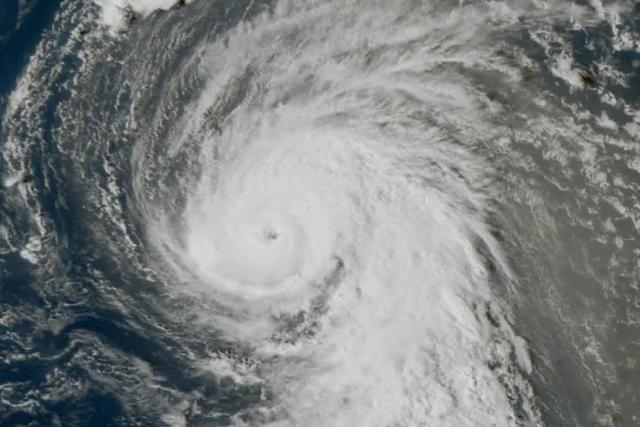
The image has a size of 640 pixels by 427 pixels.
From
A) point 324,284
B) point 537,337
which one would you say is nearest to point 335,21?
point 324,284

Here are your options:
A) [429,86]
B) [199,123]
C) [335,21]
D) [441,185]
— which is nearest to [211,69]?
[199,123]

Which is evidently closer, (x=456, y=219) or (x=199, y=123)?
(x=456, y=219)

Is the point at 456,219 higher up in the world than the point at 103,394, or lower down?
higher up

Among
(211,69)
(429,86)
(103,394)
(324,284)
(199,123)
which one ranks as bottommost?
(103,394)

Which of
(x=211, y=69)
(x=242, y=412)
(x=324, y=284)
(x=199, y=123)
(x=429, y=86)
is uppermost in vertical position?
(x=429, y=86)

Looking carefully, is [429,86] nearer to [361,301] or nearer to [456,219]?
[456,219]

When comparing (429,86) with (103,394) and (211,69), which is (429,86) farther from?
(103,394)
